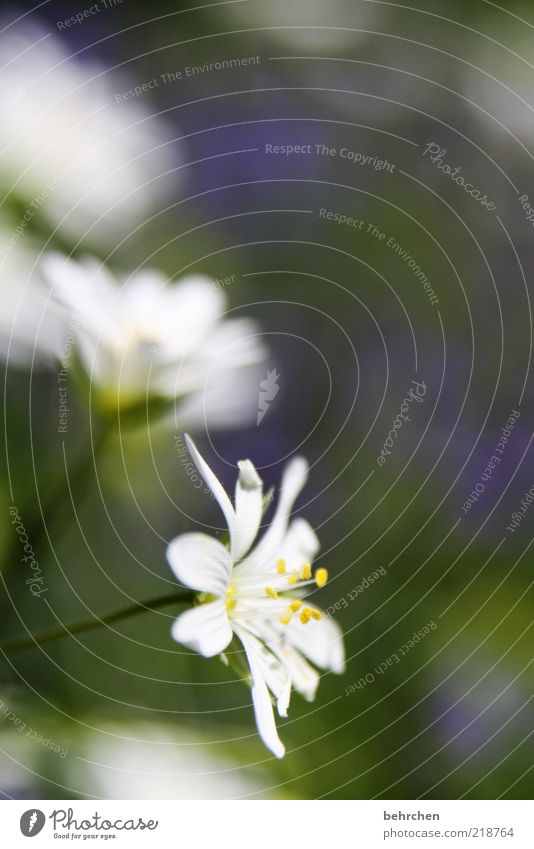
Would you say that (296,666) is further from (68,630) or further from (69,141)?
(69,141)

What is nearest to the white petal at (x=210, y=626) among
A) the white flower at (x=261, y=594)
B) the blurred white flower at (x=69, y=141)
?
the white flower at (x=261, y=594)

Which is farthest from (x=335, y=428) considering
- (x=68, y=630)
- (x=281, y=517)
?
(x=68, y=630)

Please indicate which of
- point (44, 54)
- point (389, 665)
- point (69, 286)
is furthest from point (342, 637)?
point (44, 54)

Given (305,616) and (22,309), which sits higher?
(22,309)

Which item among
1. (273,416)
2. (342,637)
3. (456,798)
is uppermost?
(273,416)

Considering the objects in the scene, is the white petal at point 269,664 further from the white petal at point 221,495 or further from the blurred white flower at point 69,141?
the blurred white flower at point 69,141
